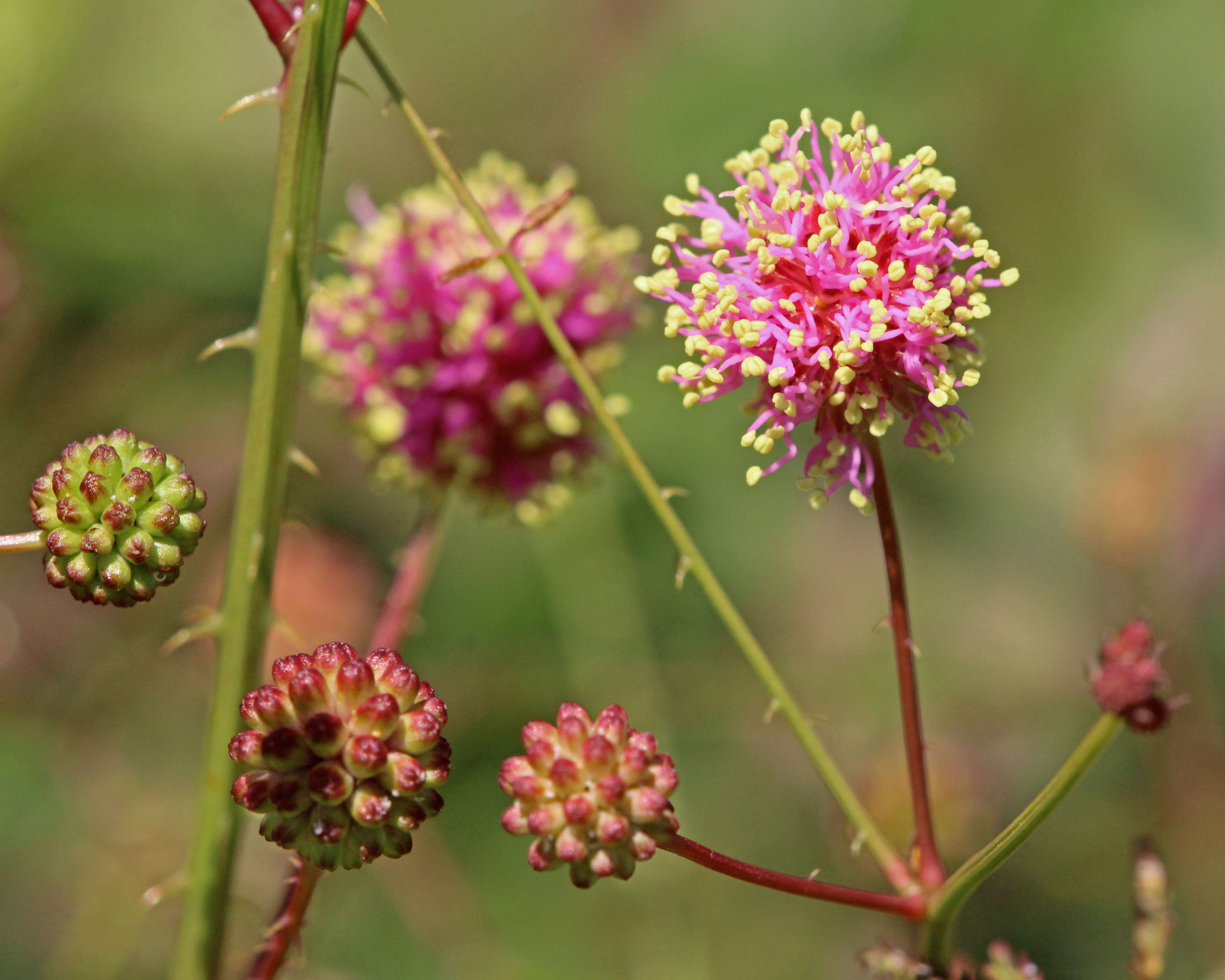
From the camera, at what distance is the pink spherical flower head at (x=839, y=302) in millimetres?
1698

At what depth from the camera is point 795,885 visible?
60.9 inches

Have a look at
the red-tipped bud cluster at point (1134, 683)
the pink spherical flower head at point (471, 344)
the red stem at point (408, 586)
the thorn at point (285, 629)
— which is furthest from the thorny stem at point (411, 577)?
the red-tipped bud cluster at point (1134, 683)

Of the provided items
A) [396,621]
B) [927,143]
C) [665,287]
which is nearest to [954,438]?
[665,287]

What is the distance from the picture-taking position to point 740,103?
4.65 m

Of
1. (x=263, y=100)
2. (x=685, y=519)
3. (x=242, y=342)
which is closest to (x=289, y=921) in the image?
(x=242, y=342)

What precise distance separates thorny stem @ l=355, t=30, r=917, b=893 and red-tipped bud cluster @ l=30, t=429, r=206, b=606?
59cm

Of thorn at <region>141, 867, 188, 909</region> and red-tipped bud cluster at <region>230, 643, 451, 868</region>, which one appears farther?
thorn at <region>141, 867, 188, 909</region>

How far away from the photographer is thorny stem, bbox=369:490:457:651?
8.18 ft

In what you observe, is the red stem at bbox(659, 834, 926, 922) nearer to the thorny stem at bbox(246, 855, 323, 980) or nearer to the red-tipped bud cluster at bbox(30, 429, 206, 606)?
the thorny stem at bbox(246, 855, 323, 980)

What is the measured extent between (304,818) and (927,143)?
396 centimetres

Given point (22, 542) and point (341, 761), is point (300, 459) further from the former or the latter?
point (341, 761)

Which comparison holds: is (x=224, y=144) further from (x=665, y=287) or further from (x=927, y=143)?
(x=665, y=287)

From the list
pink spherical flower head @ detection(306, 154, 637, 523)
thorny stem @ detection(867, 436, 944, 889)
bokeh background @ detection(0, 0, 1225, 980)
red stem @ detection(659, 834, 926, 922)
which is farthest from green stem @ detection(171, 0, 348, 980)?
bokeh background @ detection(0, 0, 1225, 980)

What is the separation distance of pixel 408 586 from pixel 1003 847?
1.51m
